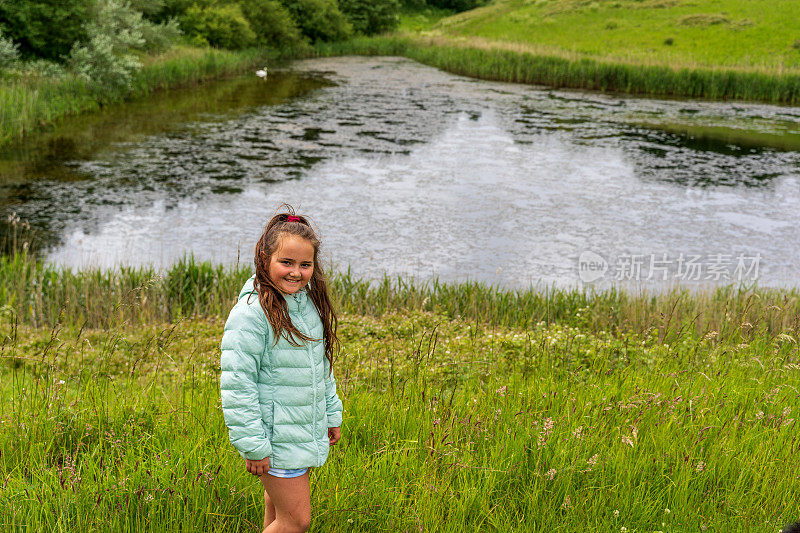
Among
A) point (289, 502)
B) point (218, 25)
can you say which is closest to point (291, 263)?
point (289, 502)

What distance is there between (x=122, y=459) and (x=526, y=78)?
31229 mm

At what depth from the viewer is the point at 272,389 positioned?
2.64 meters

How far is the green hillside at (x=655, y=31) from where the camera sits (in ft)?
110

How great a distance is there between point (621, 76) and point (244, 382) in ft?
98.8

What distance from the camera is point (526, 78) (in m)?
32.1

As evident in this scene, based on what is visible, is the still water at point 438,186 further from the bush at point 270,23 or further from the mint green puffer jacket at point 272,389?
the bush at point 270,23

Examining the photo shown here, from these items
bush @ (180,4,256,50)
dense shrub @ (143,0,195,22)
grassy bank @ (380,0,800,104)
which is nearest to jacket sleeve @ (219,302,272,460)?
grassy bank @ (380,0,800,104)

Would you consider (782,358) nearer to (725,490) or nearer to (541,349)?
(541,349)

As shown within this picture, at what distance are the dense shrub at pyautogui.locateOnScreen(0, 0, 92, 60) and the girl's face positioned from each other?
70.4ft

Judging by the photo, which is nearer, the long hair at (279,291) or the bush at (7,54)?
the long hair at (279,291)

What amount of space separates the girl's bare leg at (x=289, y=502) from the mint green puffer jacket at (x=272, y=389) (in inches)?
2.9

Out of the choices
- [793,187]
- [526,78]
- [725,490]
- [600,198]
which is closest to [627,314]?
[725,490]

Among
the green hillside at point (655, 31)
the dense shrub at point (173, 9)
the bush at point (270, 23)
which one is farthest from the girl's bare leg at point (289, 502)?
the bush at point (270, 23)
